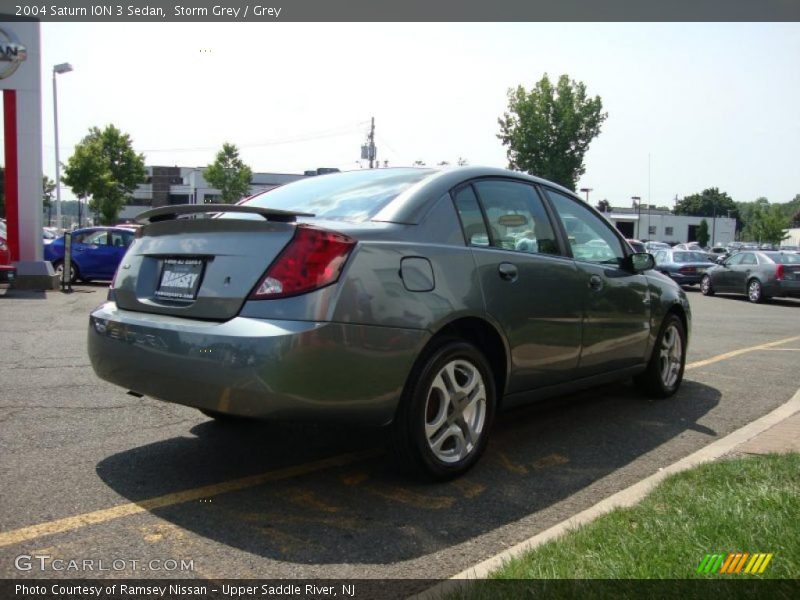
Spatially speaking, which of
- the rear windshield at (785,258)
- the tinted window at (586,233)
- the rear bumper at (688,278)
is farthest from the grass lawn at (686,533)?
the rear bumper at (688,278)

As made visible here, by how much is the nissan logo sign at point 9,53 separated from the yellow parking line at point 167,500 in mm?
14898

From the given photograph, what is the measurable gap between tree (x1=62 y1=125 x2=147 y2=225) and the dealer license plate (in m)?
50.1

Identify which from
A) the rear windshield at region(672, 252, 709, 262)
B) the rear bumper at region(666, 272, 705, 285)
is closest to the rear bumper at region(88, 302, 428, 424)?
the rear bumper at region(666, 272, 705, 285)

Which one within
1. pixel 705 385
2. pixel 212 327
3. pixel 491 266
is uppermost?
pixel 491 266

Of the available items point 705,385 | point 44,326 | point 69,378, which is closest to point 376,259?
point 69,378

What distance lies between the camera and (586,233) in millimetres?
5074

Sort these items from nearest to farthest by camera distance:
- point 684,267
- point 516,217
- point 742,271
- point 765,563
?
point 765,563 < point 516,217 < point 742,271 < point 684,267

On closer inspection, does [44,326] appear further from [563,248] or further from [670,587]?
[670,587]

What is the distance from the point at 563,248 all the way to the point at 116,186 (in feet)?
171

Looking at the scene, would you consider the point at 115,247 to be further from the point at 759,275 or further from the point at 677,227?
the point at 677,227

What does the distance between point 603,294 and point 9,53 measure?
15108 millimetres

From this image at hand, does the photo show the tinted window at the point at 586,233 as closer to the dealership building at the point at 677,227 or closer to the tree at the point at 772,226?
the tree at the point at 772,226

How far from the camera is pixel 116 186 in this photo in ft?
169

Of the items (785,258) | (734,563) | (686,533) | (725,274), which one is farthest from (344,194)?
(725,274)
